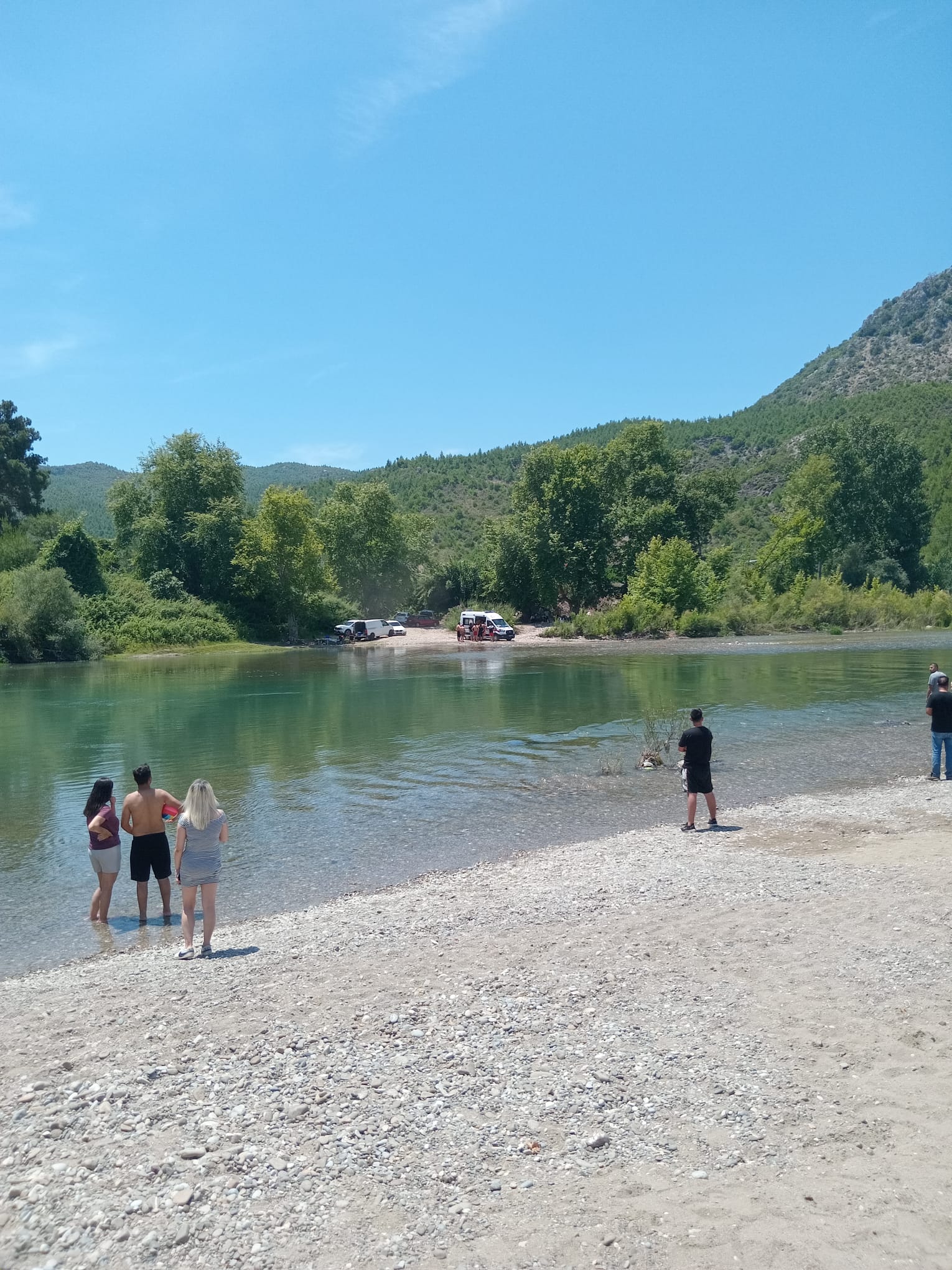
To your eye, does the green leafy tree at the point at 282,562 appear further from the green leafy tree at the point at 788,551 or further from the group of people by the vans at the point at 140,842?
the group of people by the vans at the point at 140,842

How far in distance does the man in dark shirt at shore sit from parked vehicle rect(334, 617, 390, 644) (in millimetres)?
60250

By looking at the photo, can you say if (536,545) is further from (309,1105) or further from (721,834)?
(309,1105)

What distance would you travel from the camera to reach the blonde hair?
978 centimetres

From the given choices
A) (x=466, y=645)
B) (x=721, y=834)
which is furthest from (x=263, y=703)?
(x=466, y=645)

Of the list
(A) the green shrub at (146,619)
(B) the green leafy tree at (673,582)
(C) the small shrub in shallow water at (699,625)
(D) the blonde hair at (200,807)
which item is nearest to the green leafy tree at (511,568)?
(B) the green leafy tree at (673,582)

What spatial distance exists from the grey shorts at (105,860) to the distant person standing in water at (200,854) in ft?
6.95

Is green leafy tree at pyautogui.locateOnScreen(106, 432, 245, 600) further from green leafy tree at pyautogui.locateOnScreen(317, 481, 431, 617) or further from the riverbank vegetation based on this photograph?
green leafy tree at pyautogui.locateOnScreen(317, 481, 431, 617)

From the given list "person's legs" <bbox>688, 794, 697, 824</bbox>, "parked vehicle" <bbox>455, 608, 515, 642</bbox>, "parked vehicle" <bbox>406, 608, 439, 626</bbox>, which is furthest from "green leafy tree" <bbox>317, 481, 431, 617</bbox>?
"person's legs" <bbox>688, 794, 697, 824</bbox>

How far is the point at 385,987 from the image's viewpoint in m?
8.18

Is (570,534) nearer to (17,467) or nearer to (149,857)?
(17,467)

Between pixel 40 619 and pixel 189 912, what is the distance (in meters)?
57.1

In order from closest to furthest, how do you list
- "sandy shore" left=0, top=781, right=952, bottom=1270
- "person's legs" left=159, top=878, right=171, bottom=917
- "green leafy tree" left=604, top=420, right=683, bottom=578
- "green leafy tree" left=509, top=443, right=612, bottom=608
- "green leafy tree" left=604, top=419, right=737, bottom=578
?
"sandy shore" left=0, top=781, right=952, bottom=1270
"person's legs" left=159, top=878, right=171, bottom=917
"green leafy tree" left=509, top=443, right=612, bottom=608
"green leafy tree" left=604, top=420, right=683, bottom=578
"green leafy tree" left=604, top=419, right=737, bottom=578

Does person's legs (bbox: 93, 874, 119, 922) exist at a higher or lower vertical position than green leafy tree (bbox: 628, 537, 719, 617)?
lower

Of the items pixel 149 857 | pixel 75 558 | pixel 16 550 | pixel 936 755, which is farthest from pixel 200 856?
pixel 16 550
